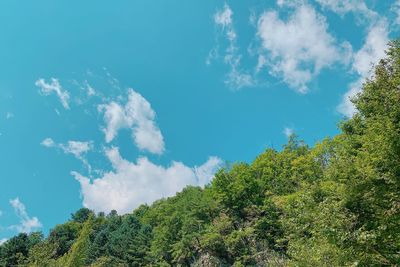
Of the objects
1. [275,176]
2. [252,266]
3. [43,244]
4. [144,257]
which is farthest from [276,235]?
[43,244]

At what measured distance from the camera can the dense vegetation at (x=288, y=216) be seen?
17372 millimetres

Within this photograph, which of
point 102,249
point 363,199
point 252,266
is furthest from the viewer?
point 102,249

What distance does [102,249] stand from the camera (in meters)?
72.6

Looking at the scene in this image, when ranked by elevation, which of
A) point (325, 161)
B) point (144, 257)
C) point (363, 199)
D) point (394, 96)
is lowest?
point (363, 199)

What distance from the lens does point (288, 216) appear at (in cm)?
3791

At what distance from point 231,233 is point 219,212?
5467mm

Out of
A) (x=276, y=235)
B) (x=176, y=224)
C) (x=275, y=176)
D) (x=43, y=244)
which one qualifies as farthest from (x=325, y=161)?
(x=43, y=244)

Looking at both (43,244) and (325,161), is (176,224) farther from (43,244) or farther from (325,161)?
(43,244)

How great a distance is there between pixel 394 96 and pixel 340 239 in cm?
727

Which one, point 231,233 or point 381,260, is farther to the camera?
point 231,233

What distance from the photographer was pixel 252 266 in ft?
161

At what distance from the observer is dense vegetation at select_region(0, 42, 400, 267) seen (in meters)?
17.4

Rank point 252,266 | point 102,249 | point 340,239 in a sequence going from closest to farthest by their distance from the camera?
point 340,239, point 252,266, point 102,249

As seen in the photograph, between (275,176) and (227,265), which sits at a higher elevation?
(275,176)
